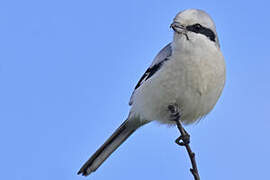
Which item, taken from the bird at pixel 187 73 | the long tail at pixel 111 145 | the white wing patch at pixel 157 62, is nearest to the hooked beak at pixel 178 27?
the bird at pixel 187 73

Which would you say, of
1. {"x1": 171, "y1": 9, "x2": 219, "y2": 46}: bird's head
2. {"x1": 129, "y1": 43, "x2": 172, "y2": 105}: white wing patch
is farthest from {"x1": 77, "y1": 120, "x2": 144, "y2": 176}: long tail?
{"x1": 171, "y1": 9, "x2": 219, "y2": 46}: bird's head

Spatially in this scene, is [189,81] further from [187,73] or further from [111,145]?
[111,145]

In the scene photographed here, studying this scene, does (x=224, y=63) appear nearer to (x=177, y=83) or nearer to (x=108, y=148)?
(x=177, y=83)

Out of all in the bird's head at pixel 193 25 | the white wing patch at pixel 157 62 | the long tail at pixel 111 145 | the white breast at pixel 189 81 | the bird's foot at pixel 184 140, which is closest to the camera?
the bird's foot at pixel 184 140

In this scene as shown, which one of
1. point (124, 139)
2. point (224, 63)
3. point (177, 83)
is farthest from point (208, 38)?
point (124, 139)

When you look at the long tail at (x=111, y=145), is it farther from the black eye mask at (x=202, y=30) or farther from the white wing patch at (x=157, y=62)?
the black eye mask at (x=202, y=30)

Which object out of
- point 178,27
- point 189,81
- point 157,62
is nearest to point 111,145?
point 157,62
